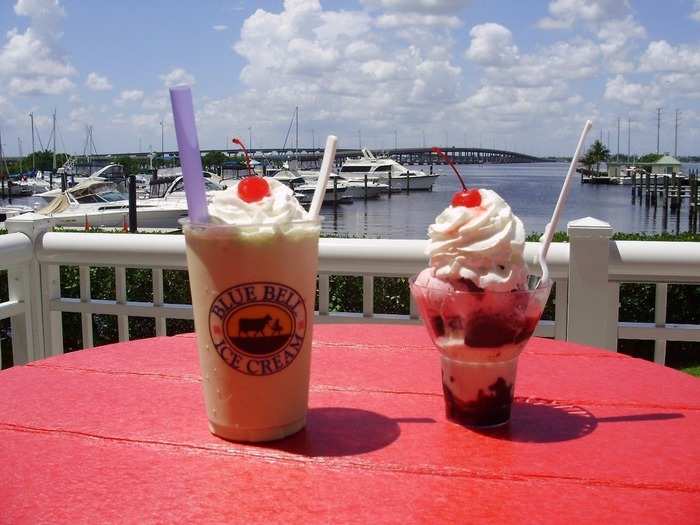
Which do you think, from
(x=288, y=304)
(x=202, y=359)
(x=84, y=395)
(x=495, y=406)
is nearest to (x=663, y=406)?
(x=495, y=406)

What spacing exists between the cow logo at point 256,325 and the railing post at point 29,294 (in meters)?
2.36

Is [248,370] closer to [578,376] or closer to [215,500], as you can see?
[215,500]

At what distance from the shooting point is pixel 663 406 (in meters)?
1.26

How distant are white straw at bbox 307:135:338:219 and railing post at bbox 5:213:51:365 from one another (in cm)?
237

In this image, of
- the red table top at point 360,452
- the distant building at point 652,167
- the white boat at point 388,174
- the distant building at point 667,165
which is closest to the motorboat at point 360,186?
the white boat at point 388,174

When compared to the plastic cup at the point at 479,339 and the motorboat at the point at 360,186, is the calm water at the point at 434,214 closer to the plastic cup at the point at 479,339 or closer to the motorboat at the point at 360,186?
the motorboat at the point at 360,186

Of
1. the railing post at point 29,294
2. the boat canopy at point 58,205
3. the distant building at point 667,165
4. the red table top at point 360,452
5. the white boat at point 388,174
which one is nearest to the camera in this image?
the red table top at point 360,452

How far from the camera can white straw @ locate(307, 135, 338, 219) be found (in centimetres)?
110

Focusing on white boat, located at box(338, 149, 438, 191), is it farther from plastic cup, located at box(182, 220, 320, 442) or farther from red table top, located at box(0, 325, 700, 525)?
plastic cup, located at box(182, 220, 320, 442)

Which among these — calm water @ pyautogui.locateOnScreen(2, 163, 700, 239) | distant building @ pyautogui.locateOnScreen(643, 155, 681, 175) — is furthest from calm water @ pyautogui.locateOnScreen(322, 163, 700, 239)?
distant building @ pyautogui.locateOnScreen(643, 155, 681, 175)

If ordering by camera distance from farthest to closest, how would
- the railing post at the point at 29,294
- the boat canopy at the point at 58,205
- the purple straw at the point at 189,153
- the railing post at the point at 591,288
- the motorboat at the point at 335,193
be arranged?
the motorboat at the point at 335,193 < the boat canopy at the point at 58,205 < the railing post at the point at 29,294 < the railing post at the point at 591,288 < the purple straw at the point at 189,153

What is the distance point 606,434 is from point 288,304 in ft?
1.78

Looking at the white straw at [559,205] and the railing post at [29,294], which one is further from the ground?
the white straw at [559,205]

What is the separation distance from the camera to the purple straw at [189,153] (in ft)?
3.25
